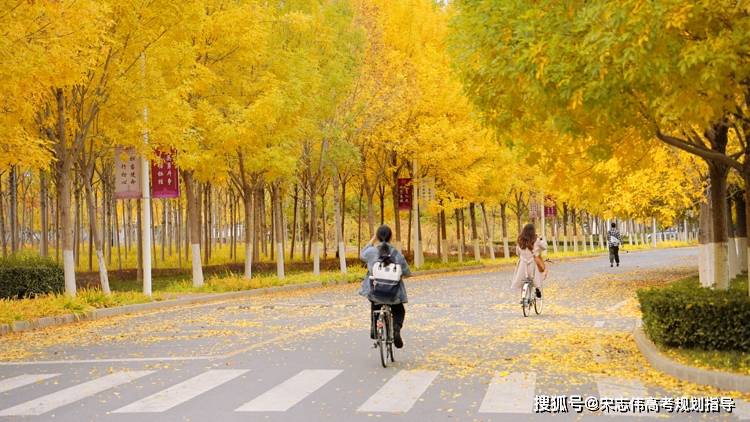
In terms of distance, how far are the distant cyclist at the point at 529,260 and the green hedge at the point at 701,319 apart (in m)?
6.44

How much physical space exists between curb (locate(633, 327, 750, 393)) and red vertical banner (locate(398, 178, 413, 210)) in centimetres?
3093

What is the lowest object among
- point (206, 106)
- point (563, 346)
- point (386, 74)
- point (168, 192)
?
point (563, 346)

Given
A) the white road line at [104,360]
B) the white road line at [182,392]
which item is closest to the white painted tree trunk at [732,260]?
the white road line at [104,360]

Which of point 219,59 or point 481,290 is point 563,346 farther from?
point 219,59

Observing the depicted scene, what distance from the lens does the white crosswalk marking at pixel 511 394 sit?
860 cm

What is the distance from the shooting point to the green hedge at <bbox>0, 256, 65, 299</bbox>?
24.2m

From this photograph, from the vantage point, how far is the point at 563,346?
43.8 ft

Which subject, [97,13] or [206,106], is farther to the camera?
[206,106]

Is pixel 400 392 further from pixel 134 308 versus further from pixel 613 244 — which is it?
pixel 613 244

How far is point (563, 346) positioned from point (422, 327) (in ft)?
11.9

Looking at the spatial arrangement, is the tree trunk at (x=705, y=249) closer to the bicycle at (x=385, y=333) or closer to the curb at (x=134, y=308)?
the bicycle at (x=385, y=333)

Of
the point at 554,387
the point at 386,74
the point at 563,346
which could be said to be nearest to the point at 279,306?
the point at 563,346

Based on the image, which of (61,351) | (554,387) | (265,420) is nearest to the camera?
(265,420)

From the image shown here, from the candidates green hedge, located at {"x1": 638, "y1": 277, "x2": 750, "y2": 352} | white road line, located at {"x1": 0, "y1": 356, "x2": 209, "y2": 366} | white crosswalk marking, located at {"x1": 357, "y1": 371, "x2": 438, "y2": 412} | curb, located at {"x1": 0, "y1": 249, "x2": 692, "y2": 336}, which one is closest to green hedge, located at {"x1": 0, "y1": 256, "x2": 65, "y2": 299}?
curb, located at {"x1": 0, "y1": 249, "x2": 692, "y2": 336}
